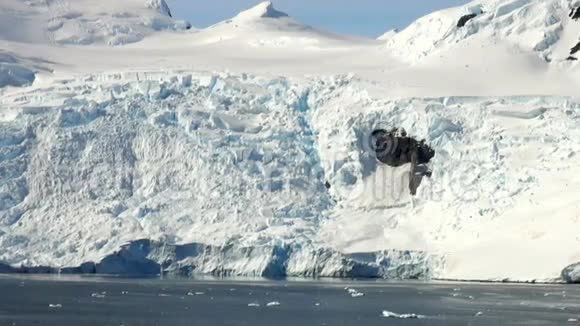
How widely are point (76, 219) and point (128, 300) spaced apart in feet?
54.0

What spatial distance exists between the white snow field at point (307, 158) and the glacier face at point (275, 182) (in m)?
0.10

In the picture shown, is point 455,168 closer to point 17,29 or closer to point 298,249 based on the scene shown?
point 298,249

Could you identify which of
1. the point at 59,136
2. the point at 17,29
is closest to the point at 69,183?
the point at 59,136

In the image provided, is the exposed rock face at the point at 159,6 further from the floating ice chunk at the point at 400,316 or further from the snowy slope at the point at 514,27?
the floating ice chunk at the point at 400,316

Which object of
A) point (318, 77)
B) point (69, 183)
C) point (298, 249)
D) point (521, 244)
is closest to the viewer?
point (521, 244)

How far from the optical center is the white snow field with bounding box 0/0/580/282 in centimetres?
6012

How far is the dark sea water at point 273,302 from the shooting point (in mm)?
41469

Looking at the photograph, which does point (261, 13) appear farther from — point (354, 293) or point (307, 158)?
point (354, 293)

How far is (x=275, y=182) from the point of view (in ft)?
214

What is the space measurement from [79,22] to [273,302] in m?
44.7

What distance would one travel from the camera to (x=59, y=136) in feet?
223

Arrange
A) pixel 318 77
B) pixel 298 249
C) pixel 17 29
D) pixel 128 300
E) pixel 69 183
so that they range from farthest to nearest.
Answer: pixel 17 29
pixel 318 77
pixel 69 183
pixel 298 249
pixel 128 300

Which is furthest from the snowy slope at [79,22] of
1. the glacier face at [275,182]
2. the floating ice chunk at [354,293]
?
the floating ice chunk at [354,293]

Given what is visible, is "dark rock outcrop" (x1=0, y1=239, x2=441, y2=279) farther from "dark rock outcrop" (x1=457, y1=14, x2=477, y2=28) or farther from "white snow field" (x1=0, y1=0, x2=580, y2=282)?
"dark rock outcrop" (x1=457, y1=14, x2=477, y2=28)
